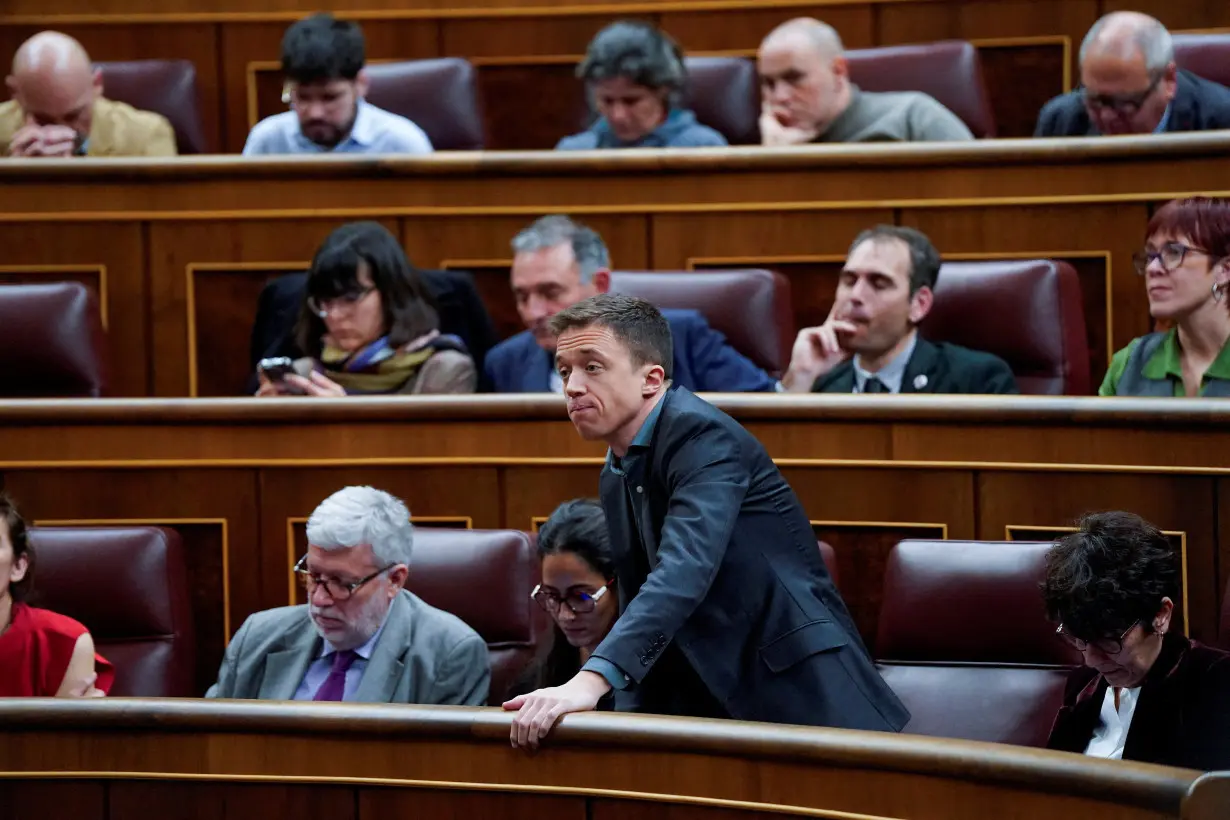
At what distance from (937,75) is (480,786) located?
3.33 feet

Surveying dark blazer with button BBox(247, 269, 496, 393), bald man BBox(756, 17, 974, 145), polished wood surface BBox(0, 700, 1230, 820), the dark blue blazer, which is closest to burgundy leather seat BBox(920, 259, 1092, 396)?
the dark blue blazer

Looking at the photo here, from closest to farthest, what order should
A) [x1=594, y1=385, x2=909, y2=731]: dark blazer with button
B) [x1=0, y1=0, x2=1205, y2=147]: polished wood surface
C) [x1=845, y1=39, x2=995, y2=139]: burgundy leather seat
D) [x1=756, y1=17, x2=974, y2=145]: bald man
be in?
[x1=594, y1=385, x2=909, y2=731]: dark blazer with button → [x1=756, y1=17, x2=974, y2=145]: bald man → [x1=845, y1=39, x2=995, y2=139]: burgundy leather seat → [x1=0, y1=0, x2=1205, y2=147]: polished wood surface

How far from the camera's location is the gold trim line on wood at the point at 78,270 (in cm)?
148

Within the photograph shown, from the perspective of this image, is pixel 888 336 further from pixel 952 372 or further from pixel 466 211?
pixel 466 211

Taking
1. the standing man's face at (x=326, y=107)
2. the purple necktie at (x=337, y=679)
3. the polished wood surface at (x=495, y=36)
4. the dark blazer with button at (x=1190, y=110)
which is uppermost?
the polished wood surface at (x=495, y=36)

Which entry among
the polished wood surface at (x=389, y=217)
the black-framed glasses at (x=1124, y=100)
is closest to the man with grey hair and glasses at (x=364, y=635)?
the polished wood surface at (x=389, y=217)

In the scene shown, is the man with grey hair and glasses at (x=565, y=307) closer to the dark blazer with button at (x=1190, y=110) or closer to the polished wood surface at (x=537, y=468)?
the polished wood surface at (x=537, y=468)

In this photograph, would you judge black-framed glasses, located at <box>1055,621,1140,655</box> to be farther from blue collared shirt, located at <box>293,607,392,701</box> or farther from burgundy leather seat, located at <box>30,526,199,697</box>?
burgundy leather seat, located at <box>30,526,199,697</box>

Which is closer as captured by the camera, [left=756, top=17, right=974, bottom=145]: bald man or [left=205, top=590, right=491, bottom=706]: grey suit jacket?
[left=205, top=590, right=491, bottom=706]: grey suit jacket

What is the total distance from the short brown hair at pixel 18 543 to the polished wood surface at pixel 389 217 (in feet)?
1.28

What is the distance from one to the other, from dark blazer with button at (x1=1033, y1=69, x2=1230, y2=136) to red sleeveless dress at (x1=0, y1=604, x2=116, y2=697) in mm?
919

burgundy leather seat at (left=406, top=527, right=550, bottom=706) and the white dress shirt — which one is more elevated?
burgundy leather seat at (left=406, top=527, right=550, bottom=706)

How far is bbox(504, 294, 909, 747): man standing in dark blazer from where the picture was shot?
850 mm

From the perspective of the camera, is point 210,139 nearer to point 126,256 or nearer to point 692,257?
point 126,256
